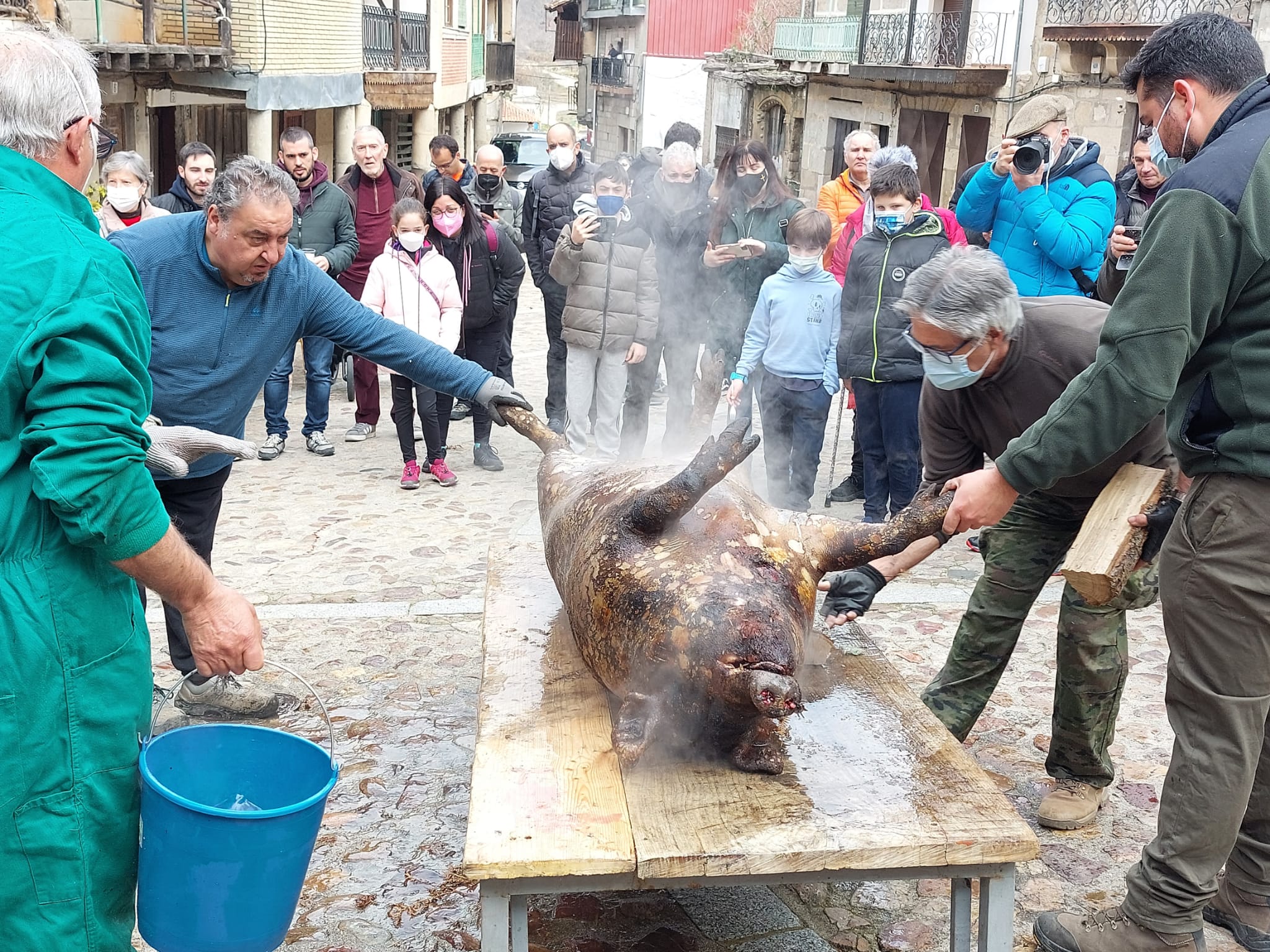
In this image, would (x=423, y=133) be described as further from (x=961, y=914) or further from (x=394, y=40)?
(x=961, y=914)

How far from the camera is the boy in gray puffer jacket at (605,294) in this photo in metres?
7.21

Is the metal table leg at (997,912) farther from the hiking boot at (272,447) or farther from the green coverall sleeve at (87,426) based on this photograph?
the hiking boot at (272,447)

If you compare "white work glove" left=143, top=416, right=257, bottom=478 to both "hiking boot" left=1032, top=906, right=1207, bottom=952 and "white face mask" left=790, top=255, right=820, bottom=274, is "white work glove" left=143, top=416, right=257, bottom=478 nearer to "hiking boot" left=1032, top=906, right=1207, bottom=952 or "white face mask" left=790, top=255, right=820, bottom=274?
"hiking boot" left=1032, top=906, right=1207, bottom=952

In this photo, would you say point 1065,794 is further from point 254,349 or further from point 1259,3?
point 1259,3

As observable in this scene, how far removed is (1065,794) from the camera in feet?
11.9

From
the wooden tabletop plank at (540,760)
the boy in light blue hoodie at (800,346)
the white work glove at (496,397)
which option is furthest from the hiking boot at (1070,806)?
the boy in light blue hoodie at (800,346)

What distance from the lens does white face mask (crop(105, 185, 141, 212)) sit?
6.83 meters

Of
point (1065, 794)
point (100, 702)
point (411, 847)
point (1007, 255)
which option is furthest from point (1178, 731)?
point (1007, 255)

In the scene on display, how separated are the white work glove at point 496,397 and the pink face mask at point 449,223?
3.72 m

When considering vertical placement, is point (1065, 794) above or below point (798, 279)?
below

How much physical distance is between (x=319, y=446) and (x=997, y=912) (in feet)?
21.1

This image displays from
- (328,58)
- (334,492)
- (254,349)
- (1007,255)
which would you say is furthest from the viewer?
(328,58)

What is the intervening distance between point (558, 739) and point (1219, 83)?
2341 mm

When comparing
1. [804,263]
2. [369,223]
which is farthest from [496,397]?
[369,223]
